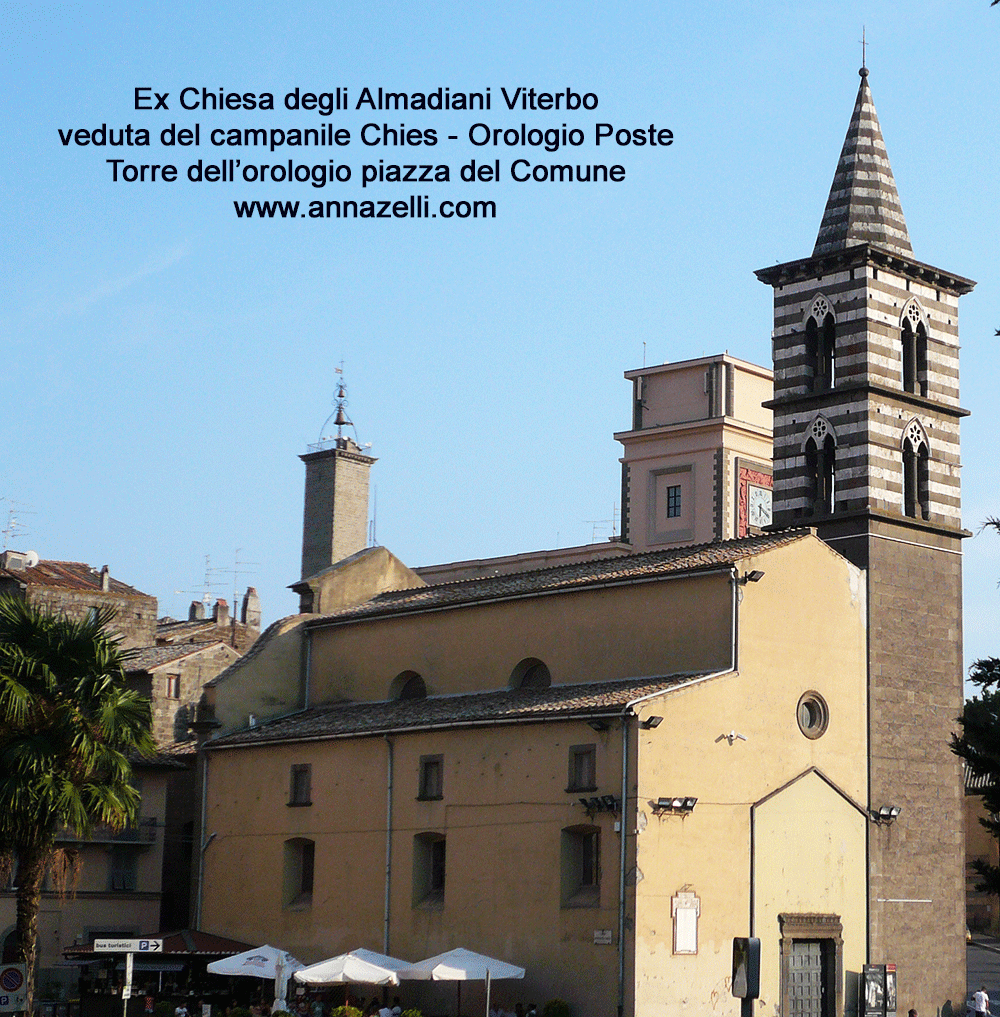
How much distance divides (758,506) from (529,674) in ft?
92.6

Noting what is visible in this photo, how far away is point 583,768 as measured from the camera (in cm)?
3494

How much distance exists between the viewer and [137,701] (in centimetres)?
3375

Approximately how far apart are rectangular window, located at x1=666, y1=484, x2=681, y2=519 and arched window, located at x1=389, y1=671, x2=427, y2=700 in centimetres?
2493

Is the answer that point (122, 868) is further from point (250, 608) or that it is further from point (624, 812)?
point (250, 608)

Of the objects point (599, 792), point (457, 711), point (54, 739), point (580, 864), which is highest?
point (457, 711)

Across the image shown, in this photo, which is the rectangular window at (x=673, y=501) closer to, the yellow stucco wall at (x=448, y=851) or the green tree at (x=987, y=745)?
the yellow stucco wall at (x=448, y=851)

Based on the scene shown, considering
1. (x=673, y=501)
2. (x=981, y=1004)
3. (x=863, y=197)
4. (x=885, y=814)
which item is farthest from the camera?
(x=673, y=501)

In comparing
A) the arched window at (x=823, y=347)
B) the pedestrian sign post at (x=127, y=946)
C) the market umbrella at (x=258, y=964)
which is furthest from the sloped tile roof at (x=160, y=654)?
the arched window at (x=823, y=347)

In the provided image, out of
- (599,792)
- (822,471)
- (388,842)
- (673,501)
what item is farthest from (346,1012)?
(673,501)

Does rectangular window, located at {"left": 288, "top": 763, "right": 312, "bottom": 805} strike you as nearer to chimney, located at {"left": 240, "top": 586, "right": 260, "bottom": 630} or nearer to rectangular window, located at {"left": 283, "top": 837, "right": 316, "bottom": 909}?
rectangular window, located at {"left": 283, "top": 837, "right": 316, "bottom": 909}

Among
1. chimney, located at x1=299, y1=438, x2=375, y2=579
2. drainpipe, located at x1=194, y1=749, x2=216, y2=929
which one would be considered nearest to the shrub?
drainpipe, located at x1=194, y1=749, x2=216, y2=929

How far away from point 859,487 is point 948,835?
8518 mm

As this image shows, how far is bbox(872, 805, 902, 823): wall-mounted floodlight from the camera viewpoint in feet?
126

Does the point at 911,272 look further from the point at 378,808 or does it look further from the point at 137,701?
the point at 137,701
